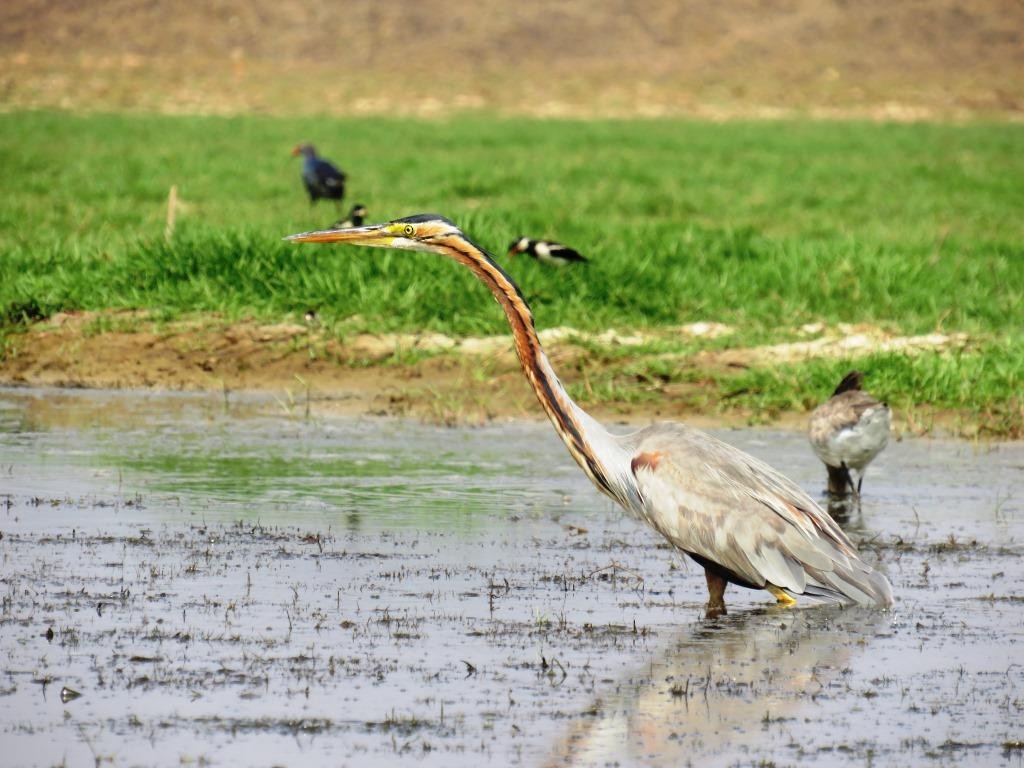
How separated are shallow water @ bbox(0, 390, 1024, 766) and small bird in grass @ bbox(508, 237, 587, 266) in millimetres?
3933

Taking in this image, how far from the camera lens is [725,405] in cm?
1067

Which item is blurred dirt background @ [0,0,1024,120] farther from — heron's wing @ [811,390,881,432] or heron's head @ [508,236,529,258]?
heron's wing @ [811,390,881,432]

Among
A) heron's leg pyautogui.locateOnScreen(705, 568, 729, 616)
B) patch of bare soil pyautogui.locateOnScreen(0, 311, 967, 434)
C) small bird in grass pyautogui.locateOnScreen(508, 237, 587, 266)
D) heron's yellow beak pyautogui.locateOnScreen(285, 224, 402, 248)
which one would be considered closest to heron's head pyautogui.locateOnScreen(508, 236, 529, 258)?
small bird in grass pyautogui.locateOnScreen(508, 237, 587, 266)

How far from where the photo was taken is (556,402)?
6.42 meters

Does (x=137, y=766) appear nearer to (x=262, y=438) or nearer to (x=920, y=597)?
(x=920, y=597)

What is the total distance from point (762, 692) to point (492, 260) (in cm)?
214

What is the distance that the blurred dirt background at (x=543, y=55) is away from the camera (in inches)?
2426

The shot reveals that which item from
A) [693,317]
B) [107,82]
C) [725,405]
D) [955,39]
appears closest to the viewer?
[725,405]

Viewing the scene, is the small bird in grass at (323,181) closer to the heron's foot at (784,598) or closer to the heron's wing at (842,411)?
the heron's wing at (842,411)

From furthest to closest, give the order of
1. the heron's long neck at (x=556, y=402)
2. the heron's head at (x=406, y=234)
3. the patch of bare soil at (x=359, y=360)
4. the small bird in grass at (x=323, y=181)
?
the small bird in grass at (x=323, y=181) → the patch of bare soil at (x=359, y=360) → the heron's head at (x=406, y=234) → the heron's long neck at (x=556, y=402)

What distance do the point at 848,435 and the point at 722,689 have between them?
3418mm

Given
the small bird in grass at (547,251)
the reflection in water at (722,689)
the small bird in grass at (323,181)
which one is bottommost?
the reflection in water at (722,689)

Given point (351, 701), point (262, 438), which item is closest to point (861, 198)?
point (262, 438)

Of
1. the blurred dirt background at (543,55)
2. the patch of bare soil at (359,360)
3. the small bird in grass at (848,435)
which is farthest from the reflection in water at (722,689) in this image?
the blurred dirt background at (543,55)
